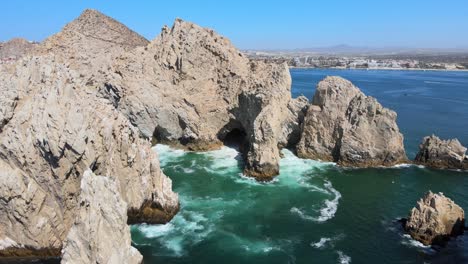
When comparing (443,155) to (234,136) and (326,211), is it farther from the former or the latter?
(234,136)

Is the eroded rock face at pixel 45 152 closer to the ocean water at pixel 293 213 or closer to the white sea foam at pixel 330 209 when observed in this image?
the ocean water at pixel 293 213

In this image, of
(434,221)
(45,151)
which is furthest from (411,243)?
(45,151)

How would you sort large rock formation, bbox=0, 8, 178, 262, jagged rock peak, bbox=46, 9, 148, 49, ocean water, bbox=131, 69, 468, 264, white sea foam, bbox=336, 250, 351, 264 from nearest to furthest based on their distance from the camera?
large rock formation, bbox=0, 8, 178, 262 → white sea foam, bbox=336, 250, 351, 264 → ocean water, bbox=131, 69, 468, 264 → jagged rock peak, bbox=46, 9, 148, 49

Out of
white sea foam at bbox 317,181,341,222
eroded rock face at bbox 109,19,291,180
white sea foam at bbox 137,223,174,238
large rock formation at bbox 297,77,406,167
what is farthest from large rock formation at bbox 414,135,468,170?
white sea foam at bbox 137,223,174,238

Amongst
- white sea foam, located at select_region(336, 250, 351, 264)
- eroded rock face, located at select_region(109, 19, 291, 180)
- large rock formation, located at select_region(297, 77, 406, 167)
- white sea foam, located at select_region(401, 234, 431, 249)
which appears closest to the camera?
white sea foam, located at select_region(336, 250, 351, 264)

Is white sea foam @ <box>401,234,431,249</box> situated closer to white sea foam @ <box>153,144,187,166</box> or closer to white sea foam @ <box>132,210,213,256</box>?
white sea foam @ <box>132,210,213,256</box>

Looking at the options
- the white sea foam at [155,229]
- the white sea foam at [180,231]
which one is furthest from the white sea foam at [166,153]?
the white sea foam at [155,229]
